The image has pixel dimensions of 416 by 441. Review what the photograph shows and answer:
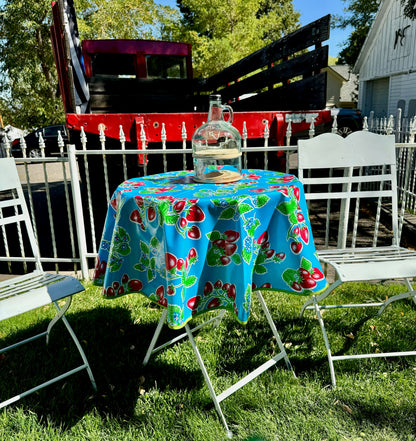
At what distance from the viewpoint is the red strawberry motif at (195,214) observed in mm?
1817

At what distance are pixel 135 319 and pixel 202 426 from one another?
1276mm

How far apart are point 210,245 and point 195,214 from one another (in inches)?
7.2

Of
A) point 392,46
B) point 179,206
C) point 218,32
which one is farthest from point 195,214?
point 218,32

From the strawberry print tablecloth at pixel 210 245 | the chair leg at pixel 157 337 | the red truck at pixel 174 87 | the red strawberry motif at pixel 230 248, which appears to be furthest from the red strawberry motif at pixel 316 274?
the red truck at pixel 174 87

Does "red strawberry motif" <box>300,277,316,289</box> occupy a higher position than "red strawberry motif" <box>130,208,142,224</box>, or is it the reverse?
"red strawberry motif" <box>130,208,142,224</box>

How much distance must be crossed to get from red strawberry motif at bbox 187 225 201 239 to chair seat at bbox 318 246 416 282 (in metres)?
0.87

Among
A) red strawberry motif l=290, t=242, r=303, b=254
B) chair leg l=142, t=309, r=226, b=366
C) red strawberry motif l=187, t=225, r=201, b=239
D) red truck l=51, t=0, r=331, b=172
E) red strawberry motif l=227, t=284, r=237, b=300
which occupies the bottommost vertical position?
chair leg l=142, t=309, r=226, b=366

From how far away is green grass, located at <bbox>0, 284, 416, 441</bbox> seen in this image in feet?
6.44

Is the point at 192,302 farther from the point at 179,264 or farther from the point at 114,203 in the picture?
the point at 114,203

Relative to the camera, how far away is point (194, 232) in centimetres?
184

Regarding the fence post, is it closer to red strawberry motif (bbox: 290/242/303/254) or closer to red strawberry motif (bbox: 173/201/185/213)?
red strawberry motif (bbox: 173/201/185/213)

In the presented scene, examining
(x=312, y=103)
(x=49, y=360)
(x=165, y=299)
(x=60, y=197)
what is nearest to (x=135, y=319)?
(x=49, y=360)

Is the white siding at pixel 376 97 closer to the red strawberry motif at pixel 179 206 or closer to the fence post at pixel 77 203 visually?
the fence post at pixel 77 203

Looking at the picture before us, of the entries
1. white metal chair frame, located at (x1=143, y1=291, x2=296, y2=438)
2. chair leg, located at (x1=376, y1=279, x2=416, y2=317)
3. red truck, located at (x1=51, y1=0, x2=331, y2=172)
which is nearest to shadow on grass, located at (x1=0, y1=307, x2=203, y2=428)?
white metal chair frame, located at (x1=143, y1=291, x2=296, y2=438)
